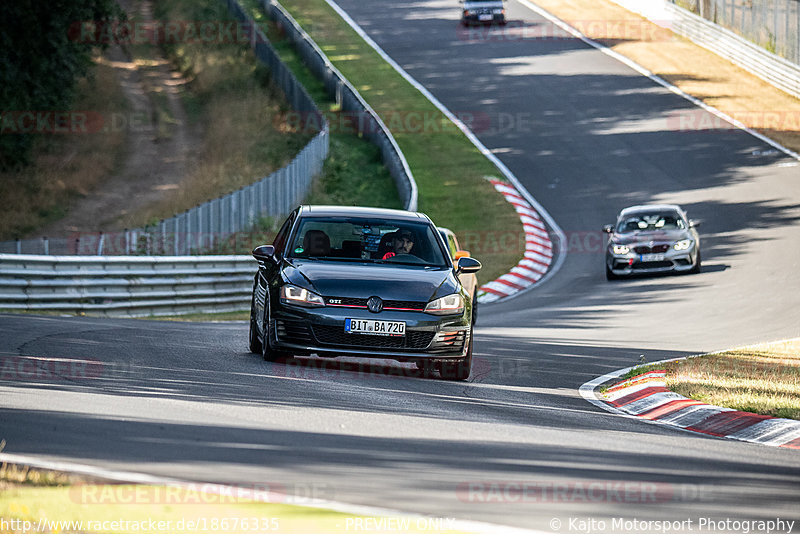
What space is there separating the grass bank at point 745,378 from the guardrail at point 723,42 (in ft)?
101

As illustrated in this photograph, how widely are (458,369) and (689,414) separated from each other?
7.86 ft

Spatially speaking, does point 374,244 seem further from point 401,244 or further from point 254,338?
point 254,338

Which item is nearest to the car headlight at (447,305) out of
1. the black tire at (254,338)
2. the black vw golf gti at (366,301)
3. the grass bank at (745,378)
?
the black vw golf gti at (366,301)

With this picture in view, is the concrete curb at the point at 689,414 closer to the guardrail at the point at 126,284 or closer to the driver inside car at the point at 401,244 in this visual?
the driver inside car at the point at 401,244

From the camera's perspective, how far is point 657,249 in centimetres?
2486

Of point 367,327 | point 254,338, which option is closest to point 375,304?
point 367,327

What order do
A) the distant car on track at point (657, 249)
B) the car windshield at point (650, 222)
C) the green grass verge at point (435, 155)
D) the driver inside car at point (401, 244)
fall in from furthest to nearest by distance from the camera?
the green grass verge at point (435, 155), the car windshield at point (650, 222), the distant car on track at point (657, 249), the driver inside car at point (401, 244)

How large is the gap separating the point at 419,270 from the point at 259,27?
4415 centimetres

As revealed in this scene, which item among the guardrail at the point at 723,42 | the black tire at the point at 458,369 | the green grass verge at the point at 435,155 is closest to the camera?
the black tire at the point at 458,369

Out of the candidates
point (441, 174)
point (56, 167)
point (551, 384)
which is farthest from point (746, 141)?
point (551, 384)

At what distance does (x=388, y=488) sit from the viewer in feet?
20.1

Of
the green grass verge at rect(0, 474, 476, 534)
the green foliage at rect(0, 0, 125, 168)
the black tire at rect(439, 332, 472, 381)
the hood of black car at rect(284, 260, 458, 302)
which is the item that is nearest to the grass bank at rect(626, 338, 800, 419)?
the black tire at rect(439, 332, 472, 381)

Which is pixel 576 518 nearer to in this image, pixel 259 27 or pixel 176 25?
pixel 259 27

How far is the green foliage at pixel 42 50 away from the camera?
108ft
